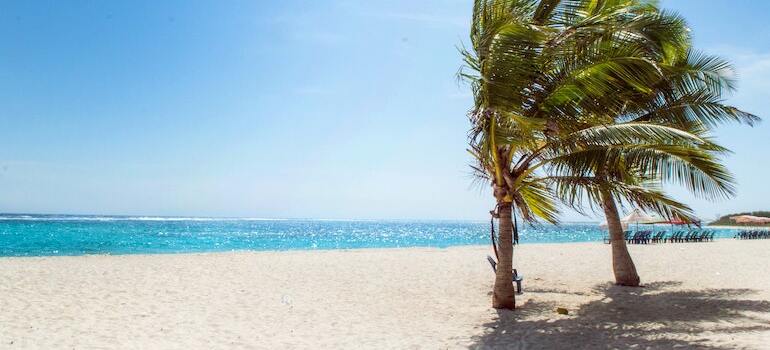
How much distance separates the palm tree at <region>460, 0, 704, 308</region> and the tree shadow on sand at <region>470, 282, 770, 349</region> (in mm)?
1609

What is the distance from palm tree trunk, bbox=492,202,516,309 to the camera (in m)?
7.88

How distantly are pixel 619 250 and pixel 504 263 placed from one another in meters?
4.04

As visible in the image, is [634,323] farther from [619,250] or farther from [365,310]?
[365,310]

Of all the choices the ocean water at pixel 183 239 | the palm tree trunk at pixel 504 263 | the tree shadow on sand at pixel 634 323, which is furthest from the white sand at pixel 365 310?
the ocean water at pixel 183 239

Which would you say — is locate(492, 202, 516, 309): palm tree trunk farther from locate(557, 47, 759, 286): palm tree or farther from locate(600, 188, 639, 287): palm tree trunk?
locate(600, 188, 639, 287): palm tree trunk

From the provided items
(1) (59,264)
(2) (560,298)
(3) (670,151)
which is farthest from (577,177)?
(1) (59,264)

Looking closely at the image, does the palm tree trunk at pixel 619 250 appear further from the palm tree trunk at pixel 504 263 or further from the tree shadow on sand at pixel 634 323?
the palm tree trunk at pixel 504 263

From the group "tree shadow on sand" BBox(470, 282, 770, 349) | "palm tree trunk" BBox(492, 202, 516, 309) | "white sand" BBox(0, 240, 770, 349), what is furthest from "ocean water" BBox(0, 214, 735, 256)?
"white sand" BBox(0, 240, 770, 349)

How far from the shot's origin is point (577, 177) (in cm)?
714

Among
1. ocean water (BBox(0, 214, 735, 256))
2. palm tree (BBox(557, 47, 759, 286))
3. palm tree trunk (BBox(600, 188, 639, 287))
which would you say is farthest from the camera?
ocean water (BBox(0, 214, 735, 256))

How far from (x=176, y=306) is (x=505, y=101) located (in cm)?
636

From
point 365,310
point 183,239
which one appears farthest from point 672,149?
point 183,239

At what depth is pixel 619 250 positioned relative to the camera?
35.2 ft

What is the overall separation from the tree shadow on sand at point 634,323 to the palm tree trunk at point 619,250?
3.46 ft
